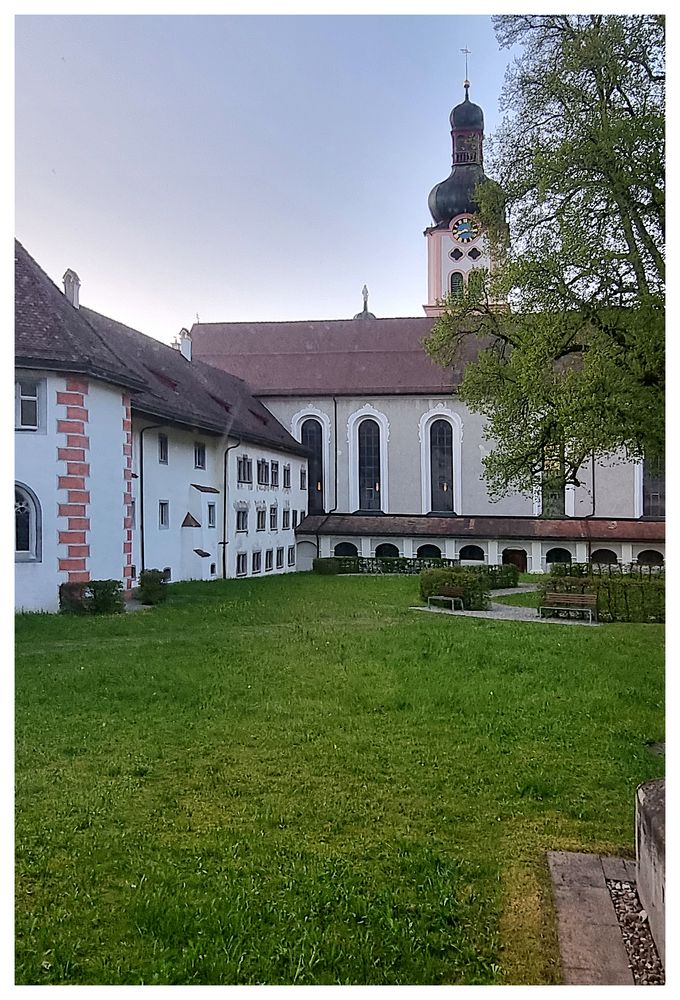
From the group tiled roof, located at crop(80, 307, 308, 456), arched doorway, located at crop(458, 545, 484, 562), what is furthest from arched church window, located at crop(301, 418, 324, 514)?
arched doorway, located at crop(458, 545, 484, 562)

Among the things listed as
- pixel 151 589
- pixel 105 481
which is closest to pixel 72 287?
pixel 105 481

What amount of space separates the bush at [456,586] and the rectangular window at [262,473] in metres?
9.39

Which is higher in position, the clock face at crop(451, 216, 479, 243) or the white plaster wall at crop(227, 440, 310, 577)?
the clock face at crop(451, 216, 479, 243)

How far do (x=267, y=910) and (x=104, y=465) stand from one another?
1085cm

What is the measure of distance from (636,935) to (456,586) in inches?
464

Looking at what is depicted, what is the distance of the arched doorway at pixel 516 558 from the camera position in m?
24.9

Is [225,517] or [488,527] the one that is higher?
[225,517]

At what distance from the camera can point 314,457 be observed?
1177 inches

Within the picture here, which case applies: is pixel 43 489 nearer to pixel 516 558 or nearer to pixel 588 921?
pixel 588 921

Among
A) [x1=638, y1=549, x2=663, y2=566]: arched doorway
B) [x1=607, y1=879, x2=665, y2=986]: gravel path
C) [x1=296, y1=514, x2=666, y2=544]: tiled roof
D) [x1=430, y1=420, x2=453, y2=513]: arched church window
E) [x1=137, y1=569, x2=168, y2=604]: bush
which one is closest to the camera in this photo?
[x1=607, y1=879, x2=665, y2=986]: gravel path

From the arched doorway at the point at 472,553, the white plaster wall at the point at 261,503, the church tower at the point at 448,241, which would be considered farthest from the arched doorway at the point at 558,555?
the church tower at the point at 448,241

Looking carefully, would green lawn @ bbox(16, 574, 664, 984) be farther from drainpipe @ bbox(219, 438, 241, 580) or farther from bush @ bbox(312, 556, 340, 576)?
bush @ bbox(312, 556, 340, 576)

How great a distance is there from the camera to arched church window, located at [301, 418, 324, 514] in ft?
97.5

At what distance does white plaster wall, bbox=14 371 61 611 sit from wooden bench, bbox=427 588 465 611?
6831 millimetres
